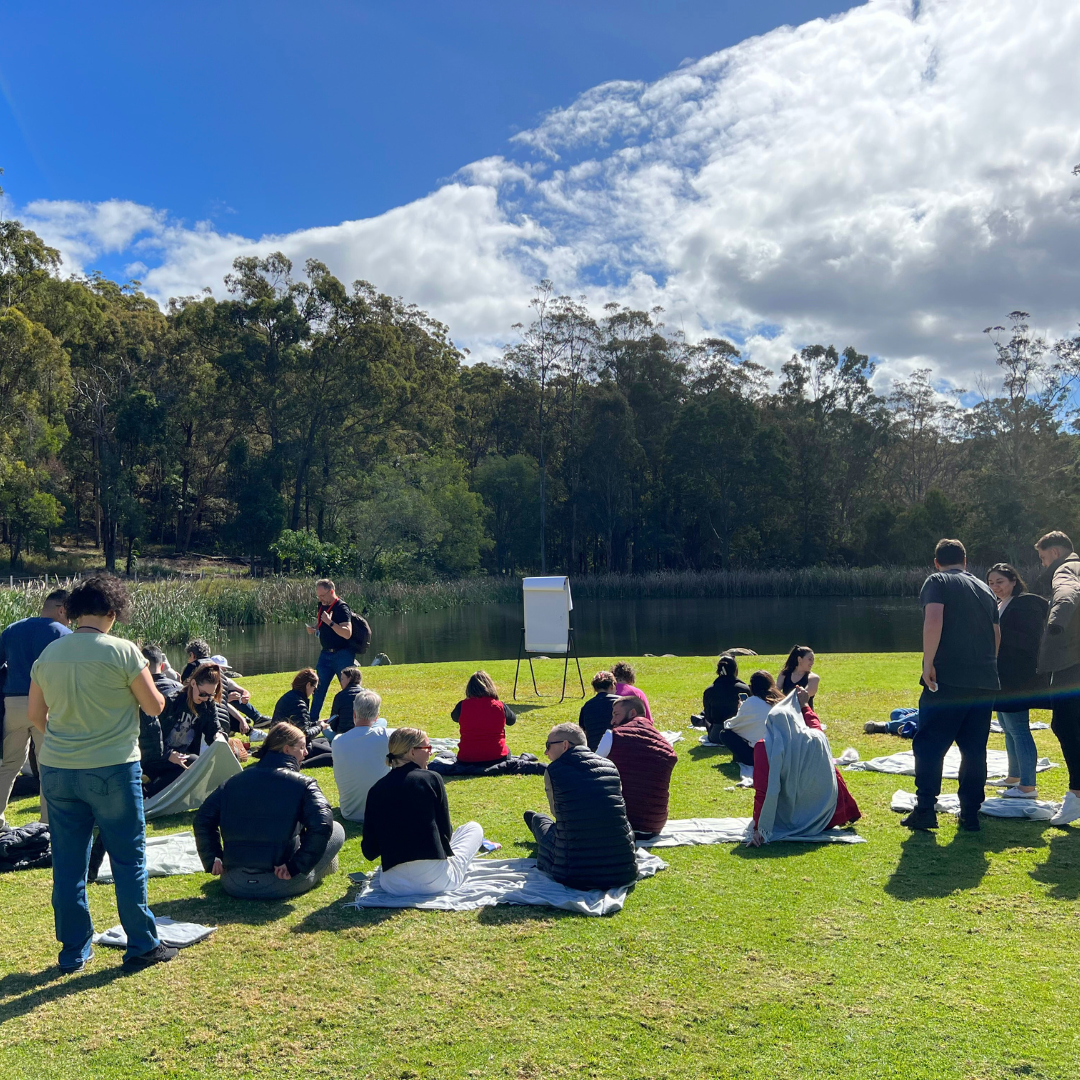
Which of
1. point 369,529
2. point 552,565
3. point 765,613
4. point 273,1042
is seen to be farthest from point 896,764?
point 552,565

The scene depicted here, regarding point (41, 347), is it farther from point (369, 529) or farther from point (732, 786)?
point (732, 786)

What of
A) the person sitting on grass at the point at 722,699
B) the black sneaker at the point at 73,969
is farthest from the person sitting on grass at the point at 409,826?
the person sitting on grass at the point at 722,699

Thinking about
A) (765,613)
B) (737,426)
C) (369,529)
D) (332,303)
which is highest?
(332,303)

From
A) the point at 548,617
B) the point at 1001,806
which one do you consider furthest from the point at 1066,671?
the point at 548,617

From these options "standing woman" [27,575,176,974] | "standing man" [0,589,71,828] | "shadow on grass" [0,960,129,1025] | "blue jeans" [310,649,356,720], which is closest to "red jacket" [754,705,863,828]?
"standing woman" [27,575,176,974]

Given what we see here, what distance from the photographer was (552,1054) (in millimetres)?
3354

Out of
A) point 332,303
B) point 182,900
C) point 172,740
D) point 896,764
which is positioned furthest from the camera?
point 332,303

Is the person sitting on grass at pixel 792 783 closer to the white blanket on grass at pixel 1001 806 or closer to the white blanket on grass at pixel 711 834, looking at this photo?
the white blanket on grass at pixel 711 834

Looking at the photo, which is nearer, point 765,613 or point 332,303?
point 765,613

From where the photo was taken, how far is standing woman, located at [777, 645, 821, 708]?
8.26 meters

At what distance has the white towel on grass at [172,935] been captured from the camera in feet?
14.3

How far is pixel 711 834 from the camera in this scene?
6.04m

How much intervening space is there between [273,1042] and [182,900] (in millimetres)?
1888

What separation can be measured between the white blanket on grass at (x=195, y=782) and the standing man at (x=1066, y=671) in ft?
20.0
